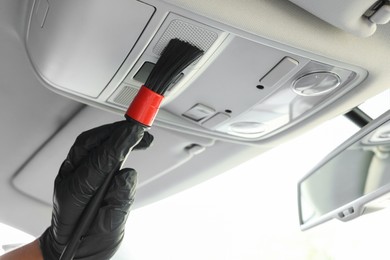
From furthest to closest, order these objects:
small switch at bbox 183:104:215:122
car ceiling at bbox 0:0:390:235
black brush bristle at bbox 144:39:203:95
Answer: small switch at bbox 183:104:215:122
black brush bristle at bbox 144:39:203:95
car ceiling at bbox 0:0:390:235

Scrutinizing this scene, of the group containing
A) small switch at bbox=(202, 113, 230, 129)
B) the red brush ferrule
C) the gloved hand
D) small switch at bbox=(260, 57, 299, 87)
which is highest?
small switch at bbox=(202, 113, 230, 129)

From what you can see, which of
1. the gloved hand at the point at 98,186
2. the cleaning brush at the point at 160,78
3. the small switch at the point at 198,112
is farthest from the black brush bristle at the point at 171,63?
the small switch at the point at 198,112

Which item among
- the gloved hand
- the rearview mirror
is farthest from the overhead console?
the rearview mirror

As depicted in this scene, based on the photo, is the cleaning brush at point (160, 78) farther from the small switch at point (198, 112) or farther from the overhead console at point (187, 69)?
the small switch at point (198, 112)

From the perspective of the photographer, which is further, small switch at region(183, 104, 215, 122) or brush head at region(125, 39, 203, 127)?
small switch at region(183, 104, 215, 122)

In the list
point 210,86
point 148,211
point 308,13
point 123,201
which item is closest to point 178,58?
point 210,86

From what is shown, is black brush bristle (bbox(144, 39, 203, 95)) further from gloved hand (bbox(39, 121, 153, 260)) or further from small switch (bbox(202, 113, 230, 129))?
small switch (bbox(202, 113, 230, 129))

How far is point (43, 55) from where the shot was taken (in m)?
1.17

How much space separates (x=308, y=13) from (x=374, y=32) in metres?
0.15

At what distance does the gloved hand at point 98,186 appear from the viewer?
114 cm

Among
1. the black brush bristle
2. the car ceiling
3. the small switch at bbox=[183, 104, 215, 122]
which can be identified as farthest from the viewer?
the small switch at bbox=[183, 104, 215, 122]

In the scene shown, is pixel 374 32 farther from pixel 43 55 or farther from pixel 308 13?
pixel 43 55

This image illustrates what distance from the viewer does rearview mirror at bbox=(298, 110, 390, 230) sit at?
4.66ft

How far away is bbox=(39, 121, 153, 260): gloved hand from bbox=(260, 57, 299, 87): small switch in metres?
0.33
